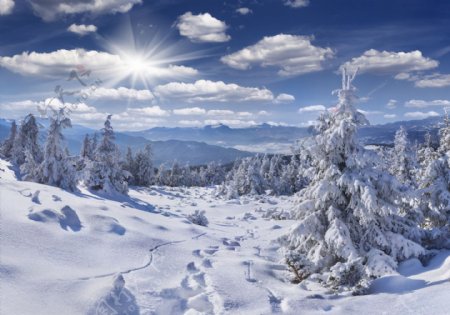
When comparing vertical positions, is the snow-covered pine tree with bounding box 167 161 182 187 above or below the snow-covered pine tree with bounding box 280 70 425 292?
below

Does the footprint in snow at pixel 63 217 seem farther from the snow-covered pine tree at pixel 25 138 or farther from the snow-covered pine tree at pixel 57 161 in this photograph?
the snow-covered pine tree at pixel 25 138

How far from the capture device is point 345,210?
14602 mm

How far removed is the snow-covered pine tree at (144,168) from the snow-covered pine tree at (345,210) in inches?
2854

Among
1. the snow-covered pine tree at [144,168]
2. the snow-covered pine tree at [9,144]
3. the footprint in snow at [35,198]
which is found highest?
the snow-covered pine tree at [9,144]

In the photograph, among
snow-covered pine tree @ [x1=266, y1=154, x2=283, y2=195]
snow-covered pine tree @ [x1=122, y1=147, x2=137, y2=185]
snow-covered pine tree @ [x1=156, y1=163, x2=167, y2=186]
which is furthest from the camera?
snow-covered pine tree @ [x1=156, y1=163, x2=167, y2=186]

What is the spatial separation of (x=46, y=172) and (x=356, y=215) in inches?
1187

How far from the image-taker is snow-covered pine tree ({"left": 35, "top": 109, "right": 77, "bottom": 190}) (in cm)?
3429

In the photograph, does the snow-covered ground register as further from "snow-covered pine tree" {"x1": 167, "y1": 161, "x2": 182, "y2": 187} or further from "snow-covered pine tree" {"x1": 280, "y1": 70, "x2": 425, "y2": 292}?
"snow-covered pine tree" {"x1": 167, "y1": 161, "x2": 182, "y2": 187}

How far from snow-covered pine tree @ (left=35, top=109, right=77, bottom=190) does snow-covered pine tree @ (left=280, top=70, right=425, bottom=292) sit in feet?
86.7

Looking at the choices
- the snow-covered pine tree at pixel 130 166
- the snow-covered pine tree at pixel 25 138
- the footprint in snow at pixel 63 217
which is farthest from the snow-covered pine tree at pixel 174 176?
the footprint in snow at pixel 63 217

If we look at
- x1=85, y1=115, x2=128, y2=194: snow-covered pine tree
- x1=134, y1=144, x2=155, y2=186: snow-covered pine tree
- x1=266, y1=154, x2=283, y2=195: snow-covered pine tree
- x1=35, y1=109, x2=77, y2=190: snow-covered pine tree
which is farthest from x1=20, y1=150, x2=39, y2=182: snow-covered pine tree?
x1=266, y1=154, x2=283, y2=195: snow-covered pine tree

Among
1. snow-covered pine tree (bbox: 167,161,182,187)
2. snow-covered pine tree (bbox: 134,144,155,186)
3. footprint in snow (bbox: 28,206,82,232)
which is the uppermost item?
footprint in snow (bbox: 28,206,82,232)

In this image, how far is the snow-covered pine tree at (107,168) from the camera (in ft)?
132

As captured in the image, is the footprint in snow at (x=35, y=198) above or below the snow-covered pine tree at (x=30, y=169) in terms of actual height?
above
